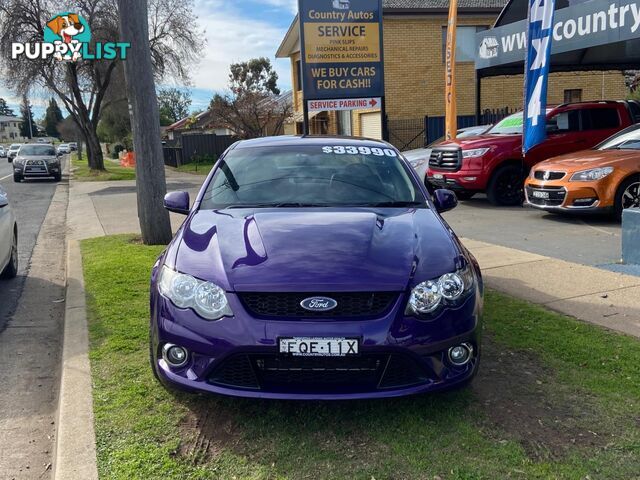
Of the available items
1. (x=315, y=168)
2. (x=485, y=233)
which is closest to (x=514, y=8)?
(x=485, y=233)

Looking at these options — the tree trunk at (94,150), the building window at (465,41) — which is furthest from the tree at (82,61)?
the building window at (465,41)

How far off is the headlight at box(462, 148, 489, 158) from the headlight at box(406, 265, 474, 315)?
9062mm

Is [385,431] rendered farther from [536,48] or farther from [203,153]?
[203,153]

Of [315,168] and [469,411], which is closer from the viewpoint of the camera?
[469,411]

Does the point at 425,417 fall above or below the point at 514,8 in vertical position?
below

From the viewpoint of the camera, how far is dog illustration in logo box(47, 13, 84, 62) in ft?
92.5

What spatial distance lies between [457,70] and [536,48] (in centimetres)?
1377

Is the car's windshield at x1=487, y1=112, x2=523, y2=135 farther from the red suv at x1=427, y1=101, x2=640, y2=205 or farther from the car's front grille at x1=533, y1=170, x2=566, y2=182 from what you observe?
the car's front grille at x1=533, y1=170, x2=566, y2=182

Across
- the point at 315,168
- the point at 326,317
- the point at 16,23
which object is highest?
the point at 16,23

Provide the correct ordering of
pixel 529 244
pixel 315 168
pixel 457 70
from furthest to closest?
pixel 457 70 < pixel 529 244 < pixel 315 168

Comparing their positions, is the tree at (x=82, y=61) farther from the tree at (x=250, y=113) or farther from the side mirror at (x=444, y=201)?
the side mirror at (x=444, y=201)

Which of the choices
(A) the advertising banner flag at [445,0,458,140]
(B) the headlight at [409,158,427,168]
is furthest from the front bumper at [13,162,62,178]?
(B) the headlight at [409,158,427,168]

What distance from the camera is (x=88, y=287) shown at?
251 inches

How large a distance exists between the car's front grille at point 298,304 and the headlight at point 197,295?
4.5 inches
